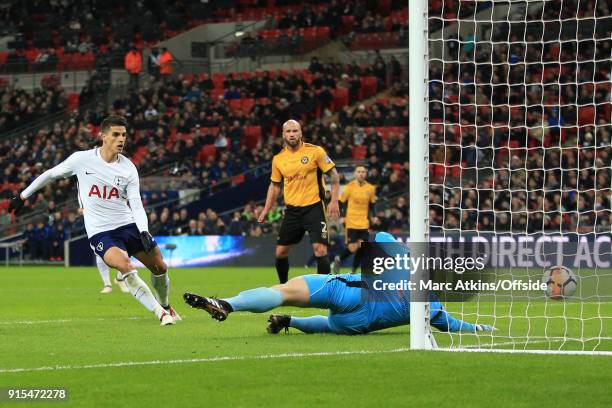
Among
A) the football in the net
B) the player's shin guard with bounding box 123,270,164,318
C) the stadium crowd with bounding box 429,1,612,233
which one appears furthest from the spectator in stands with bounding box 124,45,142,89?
→ the player's shin guard with bounding box 123,270,164,318

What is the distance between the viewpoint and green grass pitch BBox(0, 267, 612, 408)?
6492 millimetres

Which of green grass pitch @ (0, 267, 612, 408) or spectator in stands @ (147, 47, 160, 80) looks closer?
green grass pitch @ (0, 267, 612, 408)

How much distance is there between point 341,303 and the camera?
9.88m

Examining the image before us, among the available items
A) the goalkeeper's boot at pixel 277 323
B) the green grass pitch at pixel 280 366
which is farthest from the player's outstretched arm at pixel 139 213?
the goalkeeper's boot at pixel 277 323

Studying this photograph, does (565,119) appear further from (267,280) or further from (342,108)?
(342,108)

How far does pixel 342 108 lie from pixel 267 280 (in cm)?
1438

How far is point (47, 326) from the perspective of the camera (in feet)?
38.8

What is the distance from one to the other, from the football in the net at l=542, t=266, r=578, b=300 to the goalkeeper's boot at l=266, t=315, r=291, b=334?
3.45 m

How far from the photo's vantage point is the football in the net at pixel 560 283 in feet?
41.0

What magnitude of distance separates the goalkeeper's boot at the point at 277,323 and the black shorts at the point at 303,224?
460 cm

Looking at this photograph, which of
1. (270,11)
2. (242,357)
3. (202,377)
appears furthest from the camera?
(270,11)

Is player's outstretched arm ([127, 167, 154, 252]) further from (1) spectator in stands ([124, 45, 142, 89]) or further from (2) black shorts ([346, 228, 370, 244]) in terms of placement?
(1) spectator in stands ([124, 45, 142, 89])

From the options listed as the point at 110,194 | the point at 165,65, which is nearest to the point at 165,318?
the point at 110,194

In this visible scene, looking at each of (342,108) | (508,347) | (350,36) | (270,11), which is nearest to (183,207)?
(342,108)
